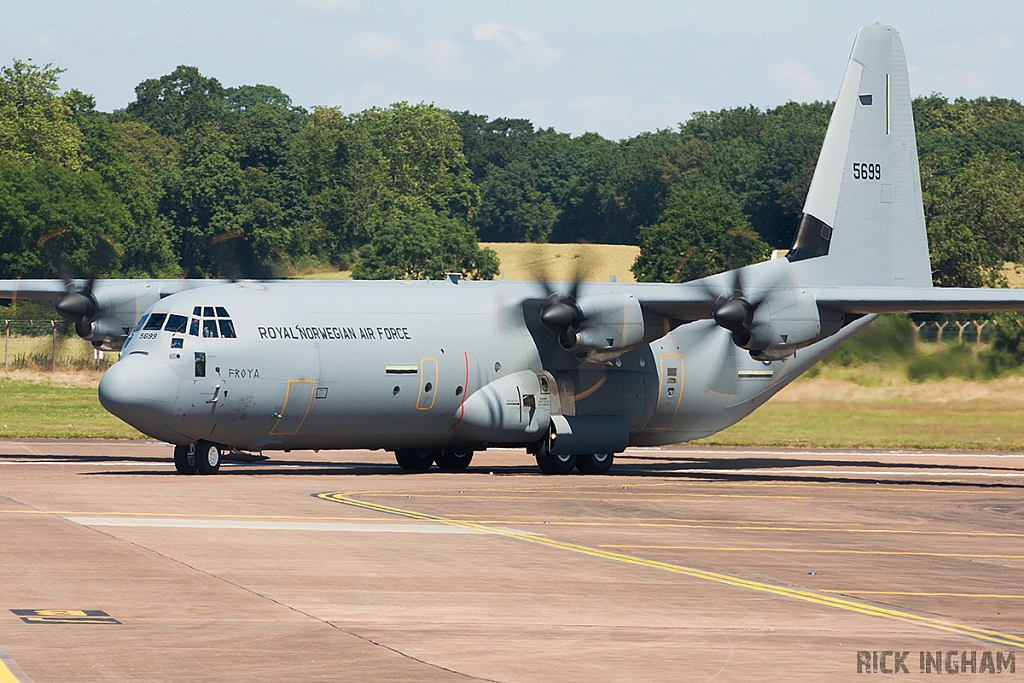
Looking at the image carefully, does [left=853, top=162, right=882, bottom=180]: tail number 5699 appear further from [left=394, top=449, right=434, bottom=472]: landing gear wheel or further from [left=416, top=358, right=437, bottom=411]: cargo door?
[left=394, top=449, right=434, bottom=472]: landing gear wheel

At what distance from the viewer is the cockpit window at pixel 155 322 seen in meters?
26.1

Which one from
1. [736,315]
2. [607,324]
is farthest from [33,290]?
[736,315]

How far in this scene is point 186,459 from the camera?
27078mm

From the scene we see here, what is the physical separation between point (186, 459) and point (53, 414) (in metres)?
22.3

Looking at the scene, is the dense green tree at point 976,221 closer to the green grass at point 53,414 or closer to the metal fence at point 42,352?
the metal fence at point 42,352

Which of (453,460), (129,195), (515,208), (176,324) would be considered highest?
(515,208)

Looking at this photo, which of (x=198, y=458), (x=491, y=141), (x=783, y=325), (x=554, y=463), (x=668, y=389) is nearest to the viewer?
(x=198, y=458)

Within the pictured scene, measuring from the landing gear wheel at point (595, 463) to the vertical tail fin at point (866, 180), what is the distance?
21.3ft

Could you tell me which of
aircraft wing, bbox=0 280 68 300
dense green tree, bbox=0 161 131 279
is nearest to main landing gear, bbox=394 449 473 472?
aircraft wing, bbox=0 280 68 300

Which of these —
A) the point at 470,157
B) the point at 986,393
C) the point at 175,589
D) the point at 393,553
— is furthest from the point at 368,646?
the point at 470,157

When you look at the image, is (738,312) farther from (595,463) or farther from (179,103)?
(179,103)

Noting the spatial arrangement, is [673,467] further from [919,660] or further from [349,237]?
[349,237]

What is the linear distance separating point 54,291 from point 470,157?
124621mm

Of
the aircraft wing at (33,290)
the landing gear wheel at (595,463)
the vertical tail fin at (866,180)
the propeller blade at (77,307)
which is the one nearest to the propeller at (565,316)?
the landing gear wheel at (595,463)
